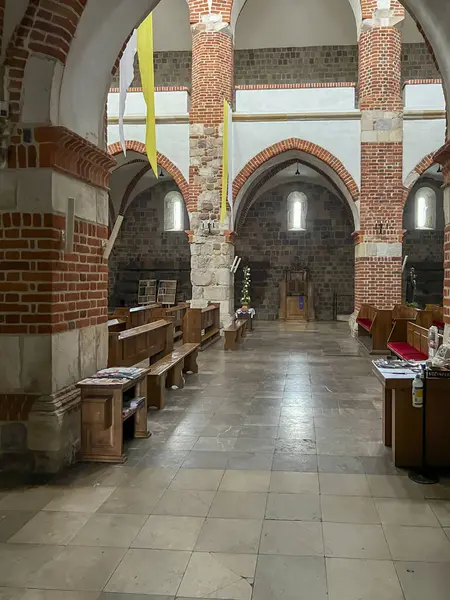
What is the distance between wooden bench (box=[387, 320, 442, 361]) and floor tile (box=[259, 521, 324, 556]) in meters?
4.38

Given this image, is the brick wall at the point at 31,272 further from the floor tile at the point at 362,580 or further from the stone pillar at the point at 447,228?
the stone pillar at the point at 447,228

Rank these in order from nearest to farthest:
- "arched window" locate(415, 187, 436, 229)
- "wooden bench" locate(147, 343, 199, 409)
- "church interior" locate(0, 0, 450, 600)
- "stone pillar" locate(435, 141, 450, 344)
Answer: "church interior" locate(0, 0, 450, 600) → "stone pillar" locate(435, 141, 450, 344) → "wooden bench" locate(147, 343, 199, 409) → "arched window" locate(415, 187, 436, 229)

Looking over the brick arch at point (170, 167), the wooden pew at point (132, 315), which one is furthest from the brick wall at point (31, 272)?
the brick arch at point (170, 167)

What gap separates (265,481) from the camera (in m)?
4.07

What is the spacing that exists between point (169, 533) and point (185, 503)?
45 centimetres

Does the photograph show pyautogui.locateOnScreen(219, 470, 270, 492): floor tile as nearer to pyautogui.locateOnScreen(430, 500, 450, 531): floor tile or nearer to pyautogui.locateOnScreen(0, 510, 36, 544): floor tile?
pyautogui.locateOnScreen(430, 500, 450, 531): floor tile

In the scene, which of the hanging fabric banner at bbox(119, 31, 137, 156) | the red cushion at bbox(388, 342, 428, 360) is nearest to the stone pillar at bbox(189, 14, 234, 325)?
the red cushion at bbox(388, 342, 428, 360)

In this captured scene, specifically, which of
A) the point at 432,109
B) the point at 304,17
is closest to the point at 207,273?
the point at 432,109

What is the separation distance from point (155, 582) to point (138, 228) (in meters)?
18.4

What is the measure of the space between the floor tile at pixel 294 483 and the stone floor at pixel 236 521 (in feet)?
0.05

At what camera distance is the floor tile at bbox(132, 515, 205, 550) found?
3.04 meters

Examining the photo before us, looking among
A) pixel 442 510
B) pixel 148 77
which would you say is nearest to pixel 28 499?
pixel 442 510

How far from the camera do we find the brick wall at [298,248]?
19469 millimetres

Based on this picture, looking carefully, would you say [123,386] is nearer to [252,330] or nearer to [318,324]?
[252,330]
